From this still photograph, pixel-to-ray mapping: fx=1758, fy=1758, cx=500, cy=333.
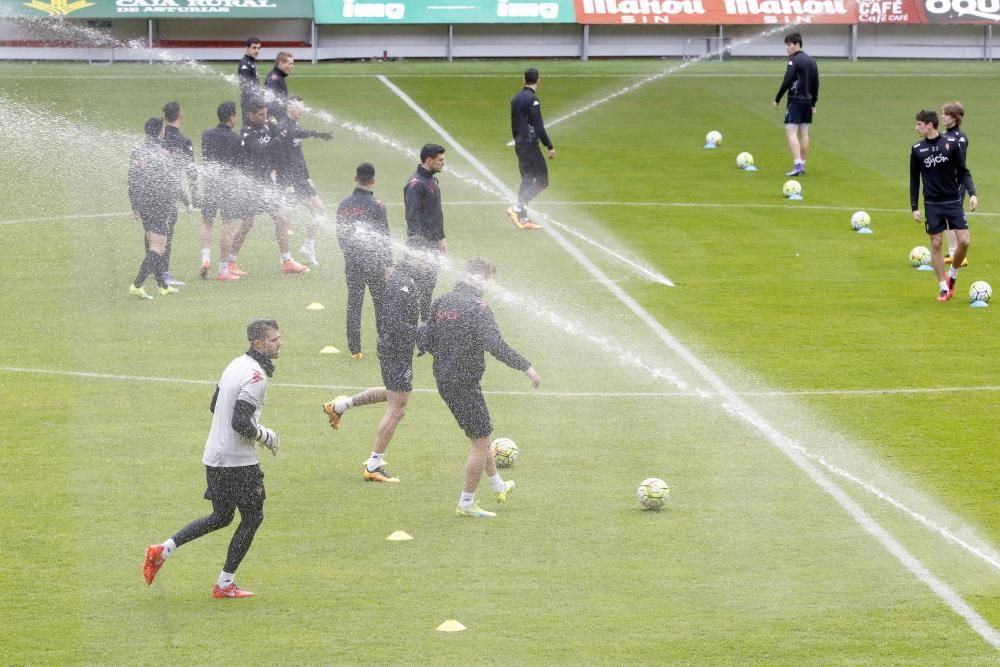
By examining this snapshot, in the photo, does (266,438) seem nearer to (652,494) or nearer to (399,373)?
(399,373)

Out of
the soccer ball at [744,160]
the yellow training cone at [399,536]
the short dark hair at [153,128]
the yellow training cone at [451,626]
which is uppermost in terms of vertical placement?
the short dark hair at [153,128]

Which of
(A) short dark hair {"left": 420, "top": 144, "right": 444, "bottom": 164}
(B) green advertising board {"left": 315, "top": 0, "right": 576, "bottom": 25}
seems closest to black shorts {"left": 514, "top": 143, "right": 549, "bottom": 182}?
(A) short dark hair {"left": 420, "top": 144, "right": 444, "bottom": 164}

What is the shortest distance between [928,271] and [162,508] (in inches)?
557

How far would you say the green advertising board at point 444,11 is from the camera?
1810 inches

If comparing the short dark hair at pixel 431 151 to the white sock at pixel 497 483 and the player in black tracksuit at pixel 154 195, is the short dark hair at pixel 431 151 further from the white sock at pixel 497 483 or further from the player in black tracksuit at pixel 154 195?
the white sock at pixel 497 483

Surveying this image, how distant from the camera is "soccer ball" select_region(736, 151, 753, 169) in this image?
33625 mm

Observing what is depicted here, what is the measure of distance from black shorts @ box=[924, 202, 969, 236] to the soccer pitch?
43.4 inches

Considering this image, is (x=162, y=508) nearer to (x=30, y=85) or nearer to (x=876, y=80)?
(x=30, y=85)

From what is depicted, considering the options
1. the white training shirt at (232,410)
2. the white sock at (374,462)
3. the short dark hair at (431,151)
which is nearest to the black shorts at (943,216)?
the short dark hair at (431,151)

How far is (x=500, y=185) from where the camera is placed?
104 ft

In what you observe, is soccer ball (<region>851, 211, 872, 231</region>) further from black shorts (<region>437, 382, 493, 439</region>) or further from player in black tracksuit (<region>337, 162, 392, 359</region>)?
black shorts (<region>437, 382, 493, 439</region>)

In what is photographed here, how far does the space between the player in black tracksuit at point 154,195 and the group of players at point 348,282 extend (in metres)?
0.02

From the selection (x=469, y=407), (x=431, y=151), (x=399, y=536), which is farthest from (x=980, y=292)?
(x=399, y=536)

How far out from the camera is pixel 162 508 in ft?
48.0
